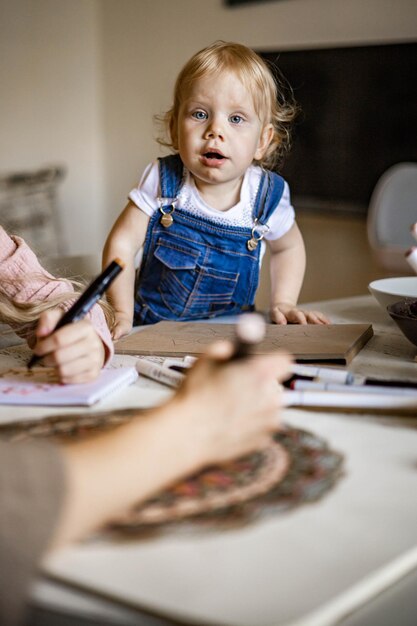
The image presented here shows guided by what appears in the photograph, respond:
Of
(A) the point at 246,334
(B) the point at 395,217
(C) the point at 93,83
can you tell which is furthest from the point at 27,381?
(C) the point at 93,83

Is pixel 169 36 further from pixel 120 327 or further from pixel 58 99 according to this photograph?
pixel 120 327

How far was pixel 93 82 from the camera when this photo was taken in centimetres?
434

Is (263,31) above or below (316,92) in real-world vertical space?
above

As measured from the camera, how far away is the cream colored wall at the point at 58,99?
157 inches

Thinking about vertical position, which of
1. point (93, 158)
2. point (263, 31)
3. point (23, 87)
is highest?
point (263, 31)

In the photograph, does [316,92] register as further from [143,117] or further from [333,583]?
[333,583]

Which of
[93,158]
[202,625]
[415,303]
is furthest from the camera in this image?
[93,158]

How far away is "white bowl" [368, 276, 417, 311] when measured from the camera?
1201 millimetres

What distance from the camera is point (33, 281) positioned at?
1.10 m

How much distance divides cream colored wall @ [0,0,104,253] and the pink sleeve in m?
3.06

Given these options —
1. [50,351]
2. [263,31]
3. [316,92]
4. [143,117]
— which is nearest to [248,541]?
[50,351]

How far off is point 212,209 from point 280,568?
1082mm

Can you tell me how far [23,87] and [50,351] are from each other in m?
3.48

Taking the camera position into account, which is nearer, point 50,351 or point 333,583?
point 333,583
